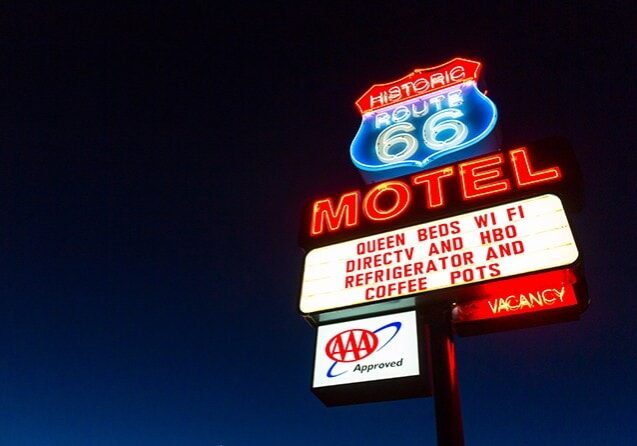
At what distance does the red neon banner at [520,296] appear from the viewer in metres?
6.08

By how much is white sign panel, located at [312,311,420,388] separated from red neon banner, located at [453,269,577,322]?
0.90 metres

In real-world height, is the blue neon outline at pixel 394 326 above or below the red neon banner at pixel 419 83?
below

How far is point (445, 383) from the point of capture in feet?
19.0

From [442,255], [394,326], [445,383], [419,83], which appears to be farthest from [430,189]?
[419,83]

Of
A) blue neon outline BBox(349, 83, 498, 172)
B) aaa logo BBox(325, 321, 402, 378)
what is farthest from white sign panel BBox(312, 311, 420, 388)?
blue neon outline BBox(349, 83, 498, 172)

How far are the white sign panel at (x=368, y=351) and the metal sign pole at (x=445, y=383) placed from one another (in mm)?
265

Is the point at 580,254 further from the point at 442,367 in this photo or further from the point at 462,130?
the point at 462,130

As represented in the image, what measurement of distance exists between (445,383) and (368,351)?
1077 millimetres

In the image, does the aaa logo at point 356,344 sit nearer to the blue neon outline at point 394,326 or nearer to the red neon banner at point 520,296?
the blue neon outline at point 394,326

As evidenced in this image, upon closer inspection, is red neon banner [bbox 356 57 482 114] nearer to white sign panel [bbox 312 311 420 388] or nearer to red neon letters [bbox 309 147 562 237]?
red neon letters [bbox 309 147 562 237]

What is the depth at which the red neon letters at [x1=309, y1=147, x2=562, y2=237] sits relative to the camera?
7055 mm

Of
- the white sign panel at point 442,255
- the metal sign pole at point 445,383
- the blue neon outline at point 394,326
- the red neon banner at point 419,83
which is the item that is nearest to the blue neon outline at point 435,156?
the red neon banner at point 419,83

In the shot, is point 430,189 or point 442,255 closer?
point 442,255

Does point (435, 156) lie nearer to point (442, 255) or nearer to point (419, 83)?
point (419, 83)
